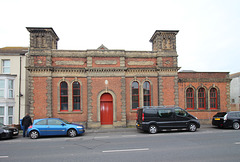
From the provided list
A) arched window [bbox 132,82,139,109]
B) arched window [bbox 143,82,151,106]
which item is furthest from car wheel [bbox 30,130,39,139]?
arched window [bbox 143,82,151,106]

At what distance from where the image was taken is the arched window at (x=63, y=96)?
1692 centimetres

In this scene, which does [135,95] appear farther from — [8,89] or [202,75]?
[8,89]

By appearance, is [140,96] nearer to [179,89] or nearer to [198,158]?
[179,89]

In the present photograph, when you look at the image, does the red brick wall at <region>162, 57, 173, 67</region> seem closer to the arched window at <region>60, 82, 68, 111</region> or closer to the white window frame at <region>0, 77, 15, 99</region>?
the arched window at <region>60, 82, 68, 111</region>

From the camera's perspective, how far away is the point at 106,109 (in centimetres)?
1705

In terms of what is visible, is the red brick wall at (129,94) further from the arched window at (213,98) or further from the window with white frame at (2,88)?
the window with white frame at (2,88)

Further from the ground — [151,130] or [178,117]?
[178,117]

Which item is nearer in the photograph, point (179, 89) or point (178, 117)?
point (178, 117)

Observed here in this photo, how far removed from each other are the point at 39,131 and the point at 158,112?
8639mm

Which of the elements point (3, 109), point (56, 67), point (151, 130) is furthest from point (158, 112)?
point (3, 109)

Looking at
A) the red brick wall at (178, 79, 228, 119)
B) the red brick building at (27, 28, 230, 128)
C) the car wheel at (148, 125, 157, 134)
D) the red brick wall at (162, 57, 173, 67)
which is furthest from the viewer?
the red brick wall at (178, 79, 228, 119)

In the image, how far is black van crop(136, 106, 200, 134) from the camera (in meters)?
13.4

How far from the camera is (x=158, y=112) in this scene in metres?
13.6

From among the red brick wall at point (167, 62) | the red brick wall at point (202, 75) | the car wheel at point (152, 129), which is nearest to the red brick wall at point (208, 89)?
the red brick wall at point (202, 75)
